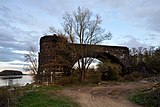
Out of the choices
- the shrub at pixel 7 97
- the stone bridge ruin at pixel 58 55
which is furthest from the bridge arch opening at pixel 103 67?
the shrub at pixel 7 97

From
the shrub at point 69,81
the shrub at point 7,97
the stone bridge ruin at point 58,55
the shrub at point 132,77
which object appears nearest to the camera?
the shrub at point 7,97

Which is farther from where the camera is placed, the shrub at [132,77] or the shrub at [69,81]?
the shrub at [132,77]

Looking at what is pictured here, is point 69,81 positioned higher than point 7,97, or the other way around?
point 69,81

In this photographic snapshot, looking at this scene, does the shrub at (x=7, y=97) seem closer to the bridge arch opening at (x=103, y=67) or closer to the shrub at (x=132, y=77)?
the bridge arch opening at (x=103, y=67)

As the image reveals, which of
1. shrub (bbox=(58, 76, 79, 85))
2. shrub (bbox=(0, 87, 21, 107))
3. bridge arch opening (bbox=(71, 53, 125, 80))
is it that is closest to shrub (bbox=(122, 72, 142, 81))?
bridge arch opening (bbox=(71, 53, 125, 80))

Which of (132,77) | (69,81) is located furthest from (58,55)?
(132,77)

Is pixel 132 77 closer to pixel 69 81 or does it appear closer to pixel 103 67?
pixel 103 67

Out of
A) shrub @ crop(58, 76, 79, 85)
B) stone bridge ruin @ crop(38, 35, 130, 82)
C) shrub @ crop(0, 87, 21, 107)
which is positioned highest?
stone bridge ruin @ crop(38, 35, 130, 82)

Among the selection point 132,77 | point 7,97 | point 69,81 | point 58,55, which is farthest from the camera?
point 132,77

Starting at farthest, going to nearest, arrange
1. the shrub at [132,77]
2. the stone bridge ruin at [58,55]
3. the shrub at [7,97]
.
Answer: the shrub at [132,77] < the stone bridge ruin at [58,55] < the shrub at [7,97]

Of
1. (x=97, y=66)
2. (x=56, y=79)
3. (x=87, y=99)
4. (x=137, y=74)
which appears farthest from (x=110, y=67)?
(x=87, y=99)

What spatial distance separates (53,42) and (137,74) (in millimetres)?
16166

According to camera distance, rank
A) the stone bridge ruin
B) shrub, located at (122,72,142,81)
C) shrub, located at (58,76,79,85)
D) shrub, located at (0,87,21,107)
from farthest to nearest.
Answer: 1. shrub, located at (122,72,142,81)
2. the stone bridge ruin
3. shrub, located at (58,76,79,85)
4. shrub, located at (0,87,21,107)

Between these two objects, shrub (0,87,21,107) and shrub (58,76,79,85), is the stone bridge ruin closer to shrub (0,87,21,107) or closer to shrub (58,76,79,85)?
shrub (58,76,79,85)
